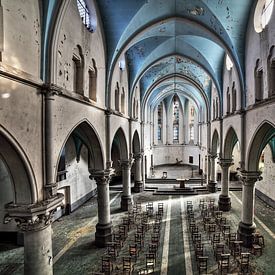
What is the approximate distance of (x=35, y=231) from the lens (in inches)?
311

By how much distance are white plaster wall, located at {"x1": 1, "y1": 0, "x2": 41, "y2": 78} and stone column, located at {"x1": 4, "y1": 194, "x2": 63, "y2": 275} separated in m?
3.95

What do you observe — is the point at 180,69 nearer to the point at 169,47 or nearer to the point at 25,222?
the point at 169,47

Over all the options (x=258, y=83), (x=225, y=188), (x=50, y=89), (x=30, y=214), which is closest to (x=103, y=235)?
(x=30, y=214)

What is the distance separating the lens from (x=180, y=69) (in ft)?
89.9

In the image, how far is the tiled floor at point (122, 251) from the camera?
1205cm

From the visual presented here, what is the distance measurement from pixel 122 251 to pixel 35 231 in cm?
715

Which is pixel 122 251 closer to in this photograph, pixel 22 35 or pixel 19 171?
pixel 19 171

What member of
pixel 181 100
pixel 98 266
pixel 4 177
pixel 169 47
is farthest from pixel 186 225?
pixel 181 100

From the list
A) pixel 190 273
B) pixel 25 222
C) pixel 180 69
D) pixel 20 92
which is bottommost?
pixel 190 273

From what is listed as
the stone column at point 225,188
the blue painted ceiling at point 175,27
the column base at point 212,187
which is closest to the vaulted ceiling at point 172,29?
the blue painted ceiling at point 175,27

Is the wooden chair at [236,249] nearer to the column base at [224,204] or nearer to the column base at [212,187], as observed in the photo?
the column base at [224,204]

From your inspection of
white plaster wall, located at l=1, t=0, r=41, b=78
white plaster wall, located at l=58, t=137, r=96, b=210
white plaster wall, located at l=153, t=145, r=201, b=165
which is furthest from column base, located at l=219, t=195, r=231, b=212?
white plaster wall, located at l=153, t=145, r=201, b=165

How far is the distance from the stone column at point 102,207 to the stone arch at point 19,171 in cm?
669

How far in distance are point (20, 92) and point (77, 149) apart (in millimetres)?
14989
